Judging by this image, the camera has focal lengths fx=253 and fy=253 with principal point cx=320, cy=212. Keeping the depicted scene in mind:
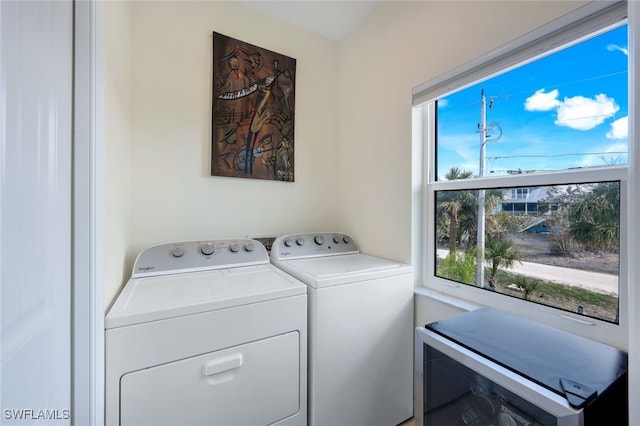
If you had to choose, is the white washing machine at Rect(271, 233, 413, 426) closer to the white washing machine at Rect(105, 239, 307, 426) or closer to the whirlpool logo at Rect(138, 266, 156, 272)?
the white washing machine at Rect(105, 239, 307, 426)

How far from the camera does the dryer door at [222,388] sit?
2.95 ft

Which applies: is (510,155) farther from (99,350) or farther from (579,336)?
(99,350)

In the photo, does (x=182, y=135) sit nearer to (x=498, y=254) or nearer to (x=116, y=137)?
(x=116, y=137)

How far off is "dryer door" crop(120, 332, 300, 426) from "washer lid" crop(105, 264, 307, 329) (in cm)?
19

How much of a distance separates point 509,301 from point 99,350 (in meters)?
1.67

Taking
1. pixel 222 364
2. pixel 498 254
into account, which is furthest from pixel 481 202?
pixel 222 364

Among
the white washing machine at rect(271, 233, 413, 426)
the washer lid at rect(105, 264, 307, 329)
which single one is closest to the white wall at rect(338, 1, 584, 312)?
the white washing machine at rect(271, 233, 413, 426)

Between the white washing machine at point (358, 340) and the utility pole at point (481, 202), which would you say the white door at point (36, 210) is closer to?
the white washing machine at point (358, 340)

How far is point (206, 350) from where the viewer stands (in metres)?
0.98

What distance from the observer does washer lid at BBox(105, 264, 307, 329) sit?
3.00ft

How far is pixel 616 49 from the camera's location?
0.93 meters

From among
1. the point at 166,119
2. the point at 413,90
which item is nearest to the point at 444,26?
the point at 413,90

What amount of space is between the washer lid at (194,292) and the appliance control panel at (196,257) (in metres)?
0.04

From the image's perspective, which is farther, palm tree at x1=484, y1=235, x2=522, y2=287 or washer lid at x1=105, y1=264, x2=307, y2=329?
palm tree at x1=484, y1=235, x2=522, y2=287
